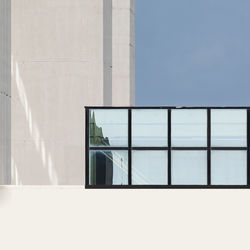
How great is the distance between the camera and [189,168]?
2172 cm

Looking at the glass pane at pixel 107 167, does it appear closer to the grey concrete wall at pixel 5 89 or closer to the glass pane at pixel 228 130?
the glass pane at pixel 228 130

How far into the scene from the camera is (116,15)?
33.6 m

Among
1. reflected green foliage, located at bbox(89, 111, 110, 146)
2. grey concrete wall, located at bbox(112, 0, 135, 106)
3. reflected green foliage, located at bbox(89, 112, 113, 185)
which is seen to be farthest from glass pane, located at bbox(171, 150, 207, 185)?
grey concrete wall, located at bbox(112, 0, 135, 106)

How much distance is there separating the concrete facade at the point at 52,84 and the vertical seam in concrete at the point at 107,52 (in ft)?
2.25

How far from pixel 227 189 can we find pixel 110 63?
12407mm

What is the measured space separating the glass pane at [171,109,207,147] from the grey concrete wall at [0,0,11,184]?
9608 millimetres

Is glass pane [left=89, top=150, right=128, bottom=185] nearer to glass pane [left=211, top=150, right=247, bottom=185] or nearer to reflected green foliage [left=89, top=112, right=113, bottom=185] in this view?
reflected green foliage [left=89, top=112, right=113, bottom=185]

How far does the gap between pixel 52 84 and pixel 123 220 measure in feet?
34.2

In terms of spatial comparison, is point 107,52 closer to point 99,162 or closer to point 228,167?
point 99,162

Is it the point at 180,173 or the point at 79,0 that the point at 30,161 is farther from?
the point at 180,173

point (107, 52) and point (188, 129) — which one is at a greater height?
point (107, 52)

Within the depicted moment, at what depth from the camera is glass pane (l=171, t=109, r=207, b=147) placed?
21.5 m

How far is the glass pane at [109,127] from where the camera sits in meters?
21.5

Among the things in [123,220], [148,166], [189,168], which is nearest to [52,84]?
[148,166]
